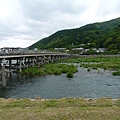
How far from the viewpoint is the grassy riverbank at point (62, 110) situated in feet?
28.8

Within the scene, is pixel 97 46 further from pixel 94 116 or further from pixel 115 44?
pixel 94 116

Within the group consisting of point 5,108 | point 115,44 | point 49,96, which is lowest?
point 49,96

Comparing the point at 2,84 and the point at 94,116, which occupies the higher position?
the point at 94,116

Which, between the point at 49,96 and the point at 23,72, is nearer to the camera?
the point at 49,96

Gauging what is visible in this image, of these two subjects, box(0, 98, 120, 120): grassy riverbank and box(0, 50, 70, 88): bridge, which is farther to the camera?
box(0, 50, 70, 88): bridge

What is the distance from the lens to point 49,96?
19.8 m

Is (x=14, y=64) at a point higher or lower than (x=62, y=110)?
lower

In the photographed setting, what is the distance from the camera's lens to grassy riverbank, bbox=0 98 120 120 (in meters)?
8.77

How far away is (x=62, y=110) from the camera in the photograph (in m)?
9.71

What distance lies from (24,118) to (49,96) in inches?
438

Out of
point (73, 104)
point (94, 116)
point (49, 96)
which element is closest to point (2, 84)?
point (49, 96)

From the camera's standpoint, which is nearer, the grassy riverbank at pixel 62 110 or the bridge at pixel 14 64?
the grassy riverbank at pixel 62 110

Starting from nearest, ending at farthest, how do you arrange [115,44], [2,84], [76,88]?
[76,88] < [2,84] < [115,44]

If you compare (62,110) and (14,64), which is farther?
(14,64)
